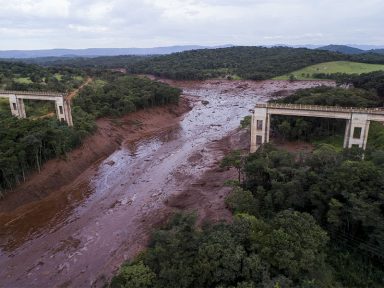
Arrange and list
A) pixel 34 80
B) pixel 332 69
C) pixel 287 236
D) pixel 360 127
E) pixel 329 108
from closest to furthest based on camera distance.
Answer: pixel 287 236, pixel 360 127, pixel 329 108, pixel 34 80, pixel 332 69

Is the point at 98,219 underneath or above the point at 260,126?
underneath

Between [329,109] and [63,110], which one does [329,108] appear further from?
[63,110]

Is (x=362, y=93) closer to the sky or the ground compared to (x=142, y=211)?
closer to the sky

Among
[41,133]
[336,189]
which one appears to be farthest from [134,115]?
[336,189]

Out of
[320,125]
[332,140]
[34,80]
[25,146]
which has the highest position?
[34,80]

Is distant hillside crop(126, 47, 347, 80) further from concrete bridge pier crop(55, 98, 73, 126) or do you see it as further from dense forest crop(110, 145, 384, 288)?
dense forest crop(110, 145, 384, 288)

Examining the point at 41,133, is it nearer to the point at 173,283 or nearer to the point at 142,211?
the point at 142,211

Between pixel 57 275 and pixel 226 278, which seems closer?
pixel 226 278

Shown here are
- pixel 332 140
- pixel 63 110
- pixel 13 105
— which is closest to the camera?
pixel 332 140

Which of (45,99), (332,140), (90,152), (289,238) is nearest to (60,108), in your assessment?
(45,99)
